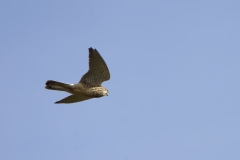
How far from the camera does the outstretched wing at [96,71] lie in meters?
21.2

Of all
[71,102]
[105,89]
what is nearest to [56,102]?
[71,102]

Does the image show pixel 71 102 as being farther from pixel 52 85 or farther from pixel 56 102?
pixel 52 85

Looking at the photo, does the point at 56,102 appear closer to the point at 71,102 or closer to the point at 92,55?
the point at 71,102

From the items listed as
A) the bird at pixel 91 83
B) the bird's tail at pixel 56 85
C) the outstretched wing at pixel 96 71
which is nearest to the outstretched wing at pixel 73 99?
the bird at pixel 91 83

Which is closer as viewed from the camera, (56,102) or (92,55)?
(92,55)

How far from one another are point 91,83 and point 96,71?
0.53m

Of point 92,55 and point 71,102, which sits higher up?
point 92,55

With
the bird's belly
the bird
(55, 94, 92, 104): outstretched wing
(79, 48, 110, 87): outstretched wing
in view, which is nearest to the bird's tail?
the bird

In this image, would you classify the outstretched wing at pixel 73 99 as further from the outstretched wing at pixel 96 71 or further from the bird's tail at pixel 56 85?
the bird's tail at pixel 56 85

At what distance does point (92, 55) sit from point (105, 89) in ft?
5.27

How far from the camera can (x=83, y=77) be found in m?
21.6

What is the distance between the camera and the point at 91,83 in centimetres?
2180

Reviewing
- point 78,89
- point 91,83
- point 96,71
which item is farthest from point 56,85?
point 96,71

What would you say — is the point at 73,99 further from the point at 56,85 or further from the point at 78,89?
the point at 56,85
